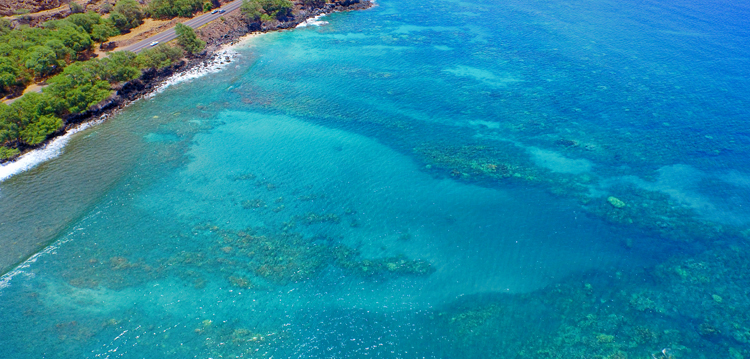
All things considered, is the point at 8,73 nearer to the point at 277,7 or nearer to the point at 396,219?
the point at 277,7

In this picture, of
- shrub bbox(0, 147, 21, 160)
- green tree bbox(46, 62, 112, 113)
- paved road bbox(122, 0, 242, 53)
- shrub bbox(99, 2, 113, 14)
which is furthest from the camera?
shrub bbox(99, 2, 113, 14)

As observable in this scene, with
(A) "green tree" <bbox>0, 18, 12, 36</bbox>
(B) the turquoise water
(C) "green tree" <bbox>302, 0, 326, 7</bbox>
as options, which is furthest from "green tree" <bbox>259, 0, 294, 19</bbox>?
(A) "green tree" <bbox>0, 18, 12, 36</bbox>

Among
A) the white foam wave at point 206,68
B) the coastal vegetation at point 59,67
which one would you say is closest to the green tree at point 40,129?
the coastal vegetation at point 59,67

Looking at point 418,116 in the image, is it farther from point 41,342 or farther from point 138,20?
point 138,20

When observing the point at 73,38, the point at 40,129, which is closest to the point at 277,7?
the point at 73,38

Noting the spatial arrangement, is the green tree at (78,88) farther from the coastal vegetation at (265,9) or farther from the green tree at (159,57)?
the coastal vegetation at (265,9)

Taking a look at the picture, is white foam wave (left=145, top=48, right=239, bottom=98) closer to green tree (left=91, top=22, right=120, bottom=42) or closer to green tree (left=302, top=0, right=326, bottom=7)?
green tree (left=91, top=22, right=120, bottom=42)
